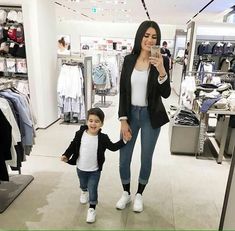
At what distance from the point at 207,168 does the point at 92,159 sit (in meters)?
1.84

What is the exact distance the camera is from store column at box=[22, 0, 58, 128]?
3982mm

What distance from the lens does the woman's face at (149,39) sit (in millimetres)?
1844

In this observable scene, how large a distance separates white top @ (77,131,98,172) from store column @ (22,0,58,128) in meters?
2.52

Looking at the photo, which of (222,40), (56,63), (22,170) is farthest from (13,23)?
(222,40)

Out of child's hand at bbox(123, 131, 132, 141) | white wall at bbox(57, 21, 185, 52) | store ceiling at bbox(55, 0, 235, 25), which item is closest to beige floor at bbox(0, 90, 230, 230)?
child's hand at bbox(123, 131, 132, 141)

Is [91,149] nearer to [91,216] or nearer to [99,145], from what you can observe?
[99,145]

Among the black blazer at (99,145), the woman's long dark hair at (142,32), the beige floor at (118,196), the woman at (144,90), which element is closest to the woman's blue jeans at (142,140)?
the woman at (144,90)

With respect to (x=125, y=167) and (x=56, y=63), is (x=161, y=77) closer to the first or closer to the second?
(x=125, y=167)

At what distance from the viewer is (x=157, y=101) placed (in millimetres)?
1983

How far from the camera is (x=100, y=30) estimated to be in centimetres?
1430

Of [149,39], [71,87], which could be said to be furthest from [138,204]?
[71,87]

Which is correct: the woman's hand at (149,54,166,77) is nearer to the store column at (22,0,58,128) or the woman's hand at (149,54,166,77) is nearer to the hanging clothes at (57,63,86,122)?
the hanging clothes at (57,63,86,122)

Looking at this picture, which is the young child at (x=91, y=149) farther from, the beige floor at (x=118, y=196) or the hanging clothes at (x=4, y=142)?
the hanging clothes at (x=4, y=142)

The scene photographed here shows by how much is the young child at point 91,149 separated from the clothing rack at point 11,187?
83 centimetres
